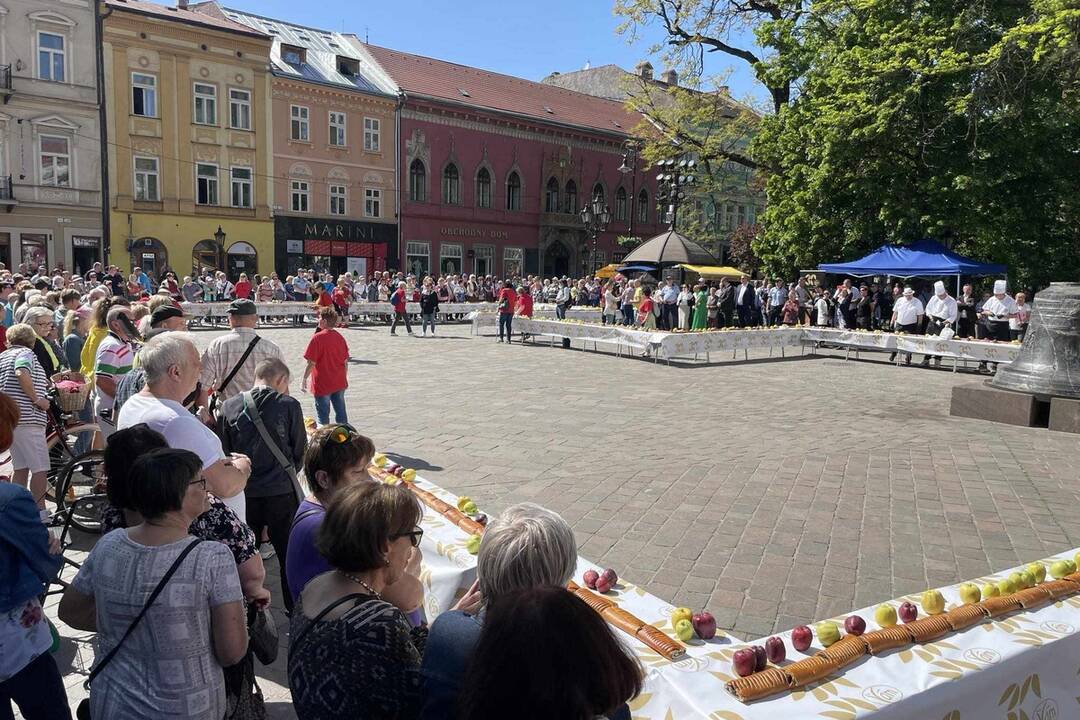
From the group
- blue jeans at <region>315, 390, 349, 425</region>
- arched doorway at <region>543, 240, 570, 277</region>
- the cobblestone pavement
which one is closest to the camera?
the cobblestone pavement

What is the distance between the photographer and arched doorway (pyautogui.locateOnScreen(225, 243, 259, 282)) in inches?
1367

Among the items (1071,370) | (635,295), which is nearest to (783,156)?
(635,295)

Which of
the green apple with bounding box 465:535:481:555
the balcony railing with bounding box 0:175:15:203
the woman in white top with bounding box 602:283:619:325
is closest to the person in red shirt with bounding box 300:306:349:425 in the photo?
the green apple with bounding box 465:535:481:555

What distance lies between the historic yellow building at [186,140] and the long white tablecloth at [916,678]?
34178 mm

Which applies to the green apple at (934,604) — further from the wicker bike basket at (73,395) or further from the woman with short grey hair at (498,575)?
the wicker bike basket at (73,395)

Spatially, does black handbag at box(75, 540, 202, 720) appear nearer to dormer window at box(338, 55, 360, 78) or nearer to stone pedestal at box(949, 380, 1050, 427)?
stone pedestal at box(949, 380, 1050, 427)

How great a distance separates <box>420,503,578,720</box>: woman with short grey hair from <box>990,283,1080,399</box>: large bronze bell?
9632 millimetres

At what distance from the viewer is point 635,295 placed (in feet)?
80.5

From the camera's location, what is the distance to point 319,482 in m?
3.27

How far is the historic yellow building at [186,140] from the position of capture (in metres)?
31.6

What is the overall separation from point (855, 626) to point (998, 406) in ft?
28.9

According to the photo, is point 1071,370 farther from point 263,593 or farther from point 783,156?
point 783,156

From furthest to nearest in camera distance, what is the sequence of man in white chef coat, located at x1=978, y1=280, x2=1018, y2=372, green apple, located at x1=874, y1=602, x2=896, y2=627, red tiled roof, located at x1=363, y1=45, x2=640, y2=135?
1. red tiled roof, located at x1=363, y1=45, x2=640, y2=135
2. man in white chef coat, located at x1=978, y1=280, x2=1018, y2=372
3. green apple, located at x1=874, y1=602, x2=896, y2=627

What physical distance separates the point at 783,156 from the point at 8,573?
25.9 metres
